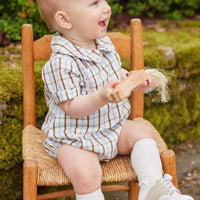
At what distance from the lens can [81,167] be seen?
4.82 feet

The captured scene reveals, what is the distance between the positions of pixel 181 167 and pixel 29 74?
130 cm

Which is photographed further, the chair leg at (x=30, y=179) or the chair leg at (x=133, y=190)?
the chair leg at (x=133, y=190)

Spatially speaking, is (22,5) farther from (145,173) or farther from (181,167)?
(145,173)

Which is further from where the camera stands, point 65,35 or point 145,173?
point 65,35

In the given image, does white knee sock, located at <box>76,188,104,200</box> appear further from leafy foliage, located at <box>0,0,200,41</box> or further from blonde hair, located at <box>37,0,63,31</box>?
leafy foliage, located at <box>0,0,200,41</box>

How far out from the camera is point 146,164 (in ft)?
4.91

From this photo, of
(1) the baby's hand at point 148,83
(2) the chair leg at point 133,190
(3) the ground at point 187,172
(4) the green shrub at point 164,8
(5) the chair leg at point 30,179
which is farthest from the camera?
(4) the green shrub at point 164,8

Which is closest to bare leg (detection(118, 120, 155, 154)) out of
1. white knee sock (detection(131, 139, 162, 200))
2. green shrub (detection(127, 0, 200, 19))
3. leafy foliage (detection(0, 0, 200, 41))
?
white knee sock (detection(131, 139, 162, 200))

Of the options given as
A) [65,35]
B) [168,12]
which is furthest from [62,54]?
[168,12]

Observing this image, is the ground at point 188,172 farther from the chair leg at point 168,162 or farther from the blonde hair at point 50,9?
the blonde hair at point 50,9

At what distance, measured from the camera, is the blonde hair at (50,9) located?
1538mm

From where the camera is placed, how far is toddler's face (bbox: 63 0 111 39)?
1.51 m

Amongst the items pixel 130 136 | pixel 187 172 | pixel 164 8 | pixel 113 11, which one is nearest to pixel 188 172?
pixel 187 172

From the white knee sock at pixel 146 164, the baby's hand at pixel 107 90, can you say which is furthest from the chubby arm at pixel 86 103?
the white knee sock at pixel 146 164
